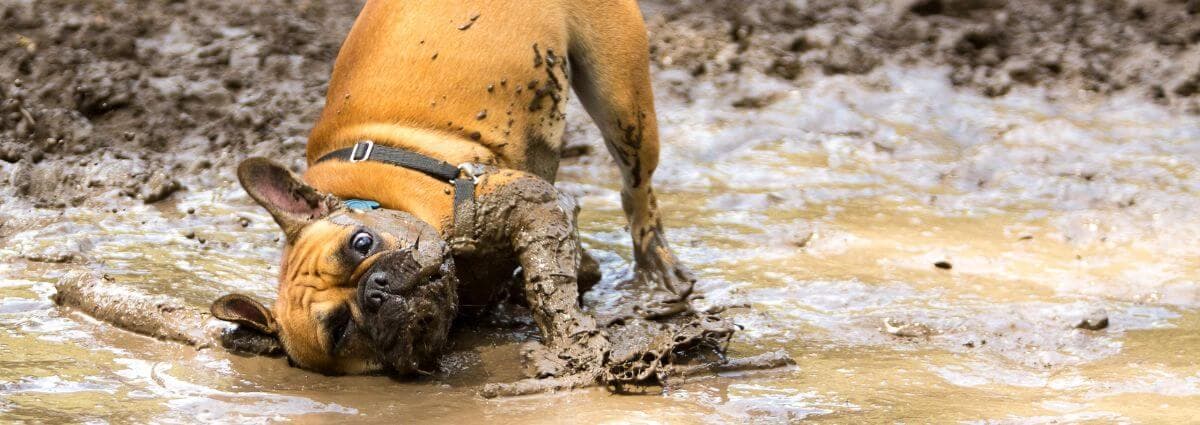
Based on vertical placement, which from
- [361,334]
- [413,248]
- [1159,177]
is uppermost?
[413,248]

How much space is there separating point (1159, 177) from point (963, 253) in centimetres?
176

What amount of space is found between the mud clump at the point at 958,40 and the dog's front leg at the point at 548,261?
4214 millimetres

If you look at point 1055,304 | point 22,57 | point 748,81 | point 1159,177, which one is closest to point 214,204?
point 22,57

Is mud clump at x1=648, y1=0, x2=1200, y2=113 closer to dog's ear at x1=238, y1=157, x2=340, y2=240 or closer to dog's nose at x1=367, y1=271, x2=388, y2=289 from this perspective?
dog's ear at x1=238, y1=157, x2=340, y2=240

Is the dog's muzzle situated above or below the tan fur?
below

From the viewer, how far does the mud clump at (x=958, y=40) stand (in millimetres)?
8297

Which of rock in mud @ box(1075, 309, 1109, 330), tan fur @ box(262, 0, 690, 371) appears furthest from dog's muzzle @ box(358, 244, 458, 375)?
rock in mud @ box(1075, 309, 1109, 330)

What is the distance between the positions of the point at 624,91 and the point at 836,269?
1.22 m

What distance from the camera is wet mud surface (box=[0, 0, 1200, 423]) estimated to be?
154 inches

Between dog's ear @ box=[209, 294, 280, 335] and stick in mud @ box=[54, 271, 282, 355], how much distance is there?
6cm

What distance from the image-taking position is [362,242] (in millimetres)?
3959

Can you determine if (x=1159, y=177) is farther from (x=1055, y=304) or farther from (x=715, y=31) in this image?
(x=715, y=31)

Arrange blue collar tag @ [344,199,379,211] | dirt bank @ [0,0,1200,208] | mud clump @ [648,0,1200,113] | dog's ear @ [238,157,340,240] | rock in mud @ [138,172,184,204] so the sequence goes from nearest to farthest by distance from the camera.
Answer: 1. dog's ear @ [238,157,340,240]
2. blue collar tag @ [344,199,379,211]
3. rock in mud @ [138,172,184,204]
4. dirt bank @ [0,0,1200,208]
5. mud clump @ [648,0,1200,113]

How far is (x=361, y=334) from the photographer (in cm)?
397
